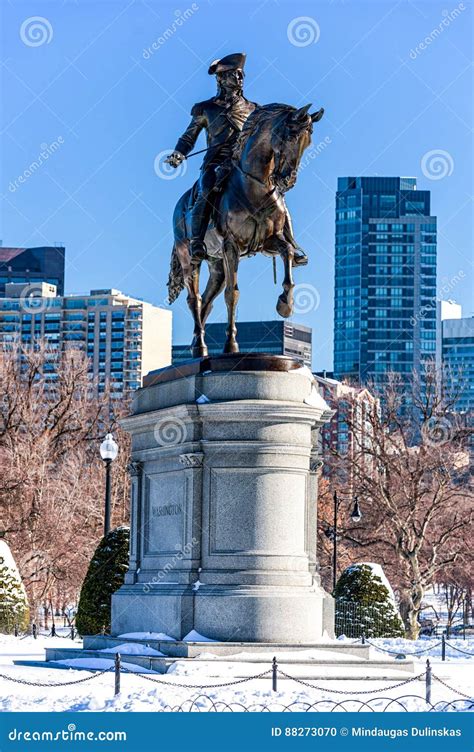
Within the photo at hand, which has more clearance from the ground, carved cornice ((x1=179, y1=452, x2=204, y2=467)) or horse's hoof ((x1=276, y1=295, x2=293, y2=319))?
horse's hoof ((x1=276, y1=295, x2=293, y2=319))

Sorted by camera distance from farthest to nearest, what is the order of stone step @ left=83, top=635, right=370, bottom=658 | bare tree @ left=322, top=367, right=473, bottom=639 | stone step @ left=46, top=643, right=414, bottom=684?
bare tree @ left=322, top=367, right=473, bottom=639, stone step @ left=83, top=635, right=370, bottom=658, stone step @ left=46, top=643, right=414, bottom=684

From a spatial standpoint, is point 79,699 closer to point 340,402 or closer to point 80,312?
point 340,402

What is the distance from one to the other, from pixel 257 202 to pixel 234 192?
0.43 m

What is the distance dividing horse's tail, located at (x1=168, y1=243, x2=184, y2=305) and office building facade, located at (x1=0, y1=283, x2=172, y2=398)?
11647 centimetres

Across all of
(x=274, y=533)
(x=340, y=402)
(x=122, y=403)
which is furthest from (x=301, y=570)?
(x=122, y=403)

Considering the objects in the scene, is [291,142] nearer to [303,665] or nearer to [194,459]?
[194,459]

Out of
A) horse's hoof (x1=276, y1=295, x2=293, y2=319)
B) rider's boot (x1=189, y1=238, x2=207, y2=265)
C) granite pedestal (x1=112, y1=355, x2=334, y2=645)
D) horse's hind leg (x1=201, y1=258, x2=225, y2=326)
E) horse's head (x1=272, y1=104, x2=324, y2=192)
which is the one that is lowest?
granite pedestal (x1=112, y1=355, x2=334, y2=645)

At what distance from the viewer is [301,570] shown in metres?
21.4

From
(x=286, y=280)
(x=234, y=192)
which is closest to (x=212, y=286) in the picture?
(x=286, y=280)

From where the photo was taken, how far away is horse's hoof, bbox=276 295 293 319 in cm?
2273

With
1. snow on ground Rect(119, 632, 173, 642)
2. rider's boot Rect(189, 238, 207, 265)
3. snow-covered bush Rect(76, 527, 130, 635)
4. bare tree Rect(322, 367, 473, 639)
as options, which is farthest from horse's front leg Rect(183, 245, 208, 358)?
bare tree Rect(322, 367, 473, 639)

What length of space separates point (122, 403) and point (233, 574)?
5337 centimetres

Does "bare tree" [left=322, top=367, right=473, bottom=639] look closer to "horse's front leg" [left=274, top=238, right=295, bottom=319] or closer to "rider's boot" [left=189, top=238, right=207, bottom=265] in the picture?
"horse's front leg" [left=274, top=238, right=295, bottom=319]
